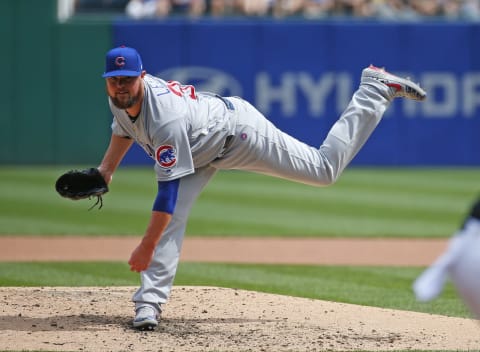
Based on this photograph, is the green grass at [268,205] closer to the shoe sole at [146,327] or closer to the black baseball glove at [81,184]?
the black baseball glove at [81,184]

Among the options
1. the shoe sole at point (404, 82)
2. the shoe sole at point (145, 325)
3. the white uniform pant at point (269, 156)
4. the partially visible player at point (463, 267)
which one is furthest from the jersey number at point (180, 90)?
the partially visible player at point (463, 267)

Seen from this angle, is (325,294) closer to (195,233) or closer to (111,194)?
(195,233)

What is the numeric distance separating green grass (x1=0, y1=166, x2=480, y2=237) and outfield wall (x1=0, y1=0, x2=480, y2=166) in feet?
1.58

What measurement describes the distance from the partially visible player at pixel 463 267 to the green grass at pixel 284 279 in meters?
2.78

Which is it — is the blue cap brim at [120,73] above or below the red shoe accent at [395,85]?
above

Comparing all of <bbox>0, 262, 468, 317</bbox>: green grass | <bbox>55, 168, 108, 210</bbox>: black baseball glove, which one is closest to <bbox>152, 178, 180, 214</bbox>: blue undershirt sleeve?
<bbox>55, 168, 108, 210</bbox>: black baseball glove

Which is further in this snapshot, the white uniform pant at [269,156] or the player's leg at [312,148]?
the player's leg at [312,148]

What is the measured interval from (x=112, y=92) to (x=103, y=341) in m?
1.35

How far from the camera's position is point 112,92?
17.9 feet

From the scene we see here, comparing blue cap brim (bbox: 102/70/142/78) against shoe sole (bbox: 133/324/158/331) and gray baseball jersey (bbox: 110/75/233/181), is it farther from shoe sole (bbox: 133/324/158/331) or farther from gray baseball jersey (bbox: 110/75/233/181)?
shoe sole (bbox: 133/324/158/331)

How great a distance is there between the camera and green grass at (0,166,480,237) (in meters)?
10.8

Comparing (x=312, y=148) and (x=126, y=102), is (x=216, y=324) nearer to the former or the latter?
(x=312, y=148)

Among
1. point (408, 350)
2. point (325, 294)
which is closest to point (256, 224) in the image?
point (325, 294)

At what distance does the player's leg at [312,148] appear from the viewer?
234 inches
